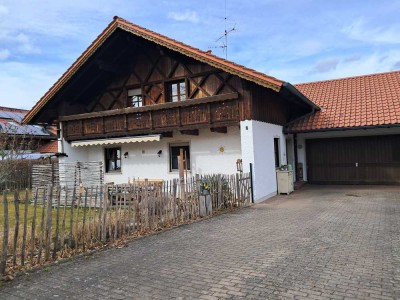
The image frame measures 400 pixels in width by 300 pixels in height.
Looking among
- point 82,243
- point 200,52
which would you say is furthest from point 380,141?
point 82,243

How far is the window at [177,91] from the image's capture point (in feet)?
55.1

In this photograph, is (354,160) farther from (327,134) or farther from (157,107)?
(157,107)

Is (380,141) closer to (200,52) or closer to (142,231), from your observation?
(200,52)

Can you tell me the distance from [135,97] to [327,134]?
983cm

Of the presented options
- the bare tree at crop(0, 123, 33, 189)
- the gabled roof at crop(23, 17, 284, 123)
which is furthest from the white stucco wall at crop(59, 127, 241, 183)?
the bare tree at crop(0, 123, 33, 189)

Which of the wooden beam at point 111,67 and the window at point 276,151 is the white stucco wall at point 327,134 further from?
the wooden beam at point 111,67

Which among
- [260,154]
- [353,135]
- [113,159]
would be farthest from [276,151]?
[113,159]

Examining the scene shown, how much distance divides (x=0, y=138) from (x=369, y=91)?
19.8 m

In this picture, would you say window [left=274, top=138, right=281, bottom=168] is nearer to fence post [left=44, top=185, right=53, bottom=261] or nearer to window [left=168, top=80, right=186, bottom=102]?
window [left=168, top=80, right=186, bottom=102]

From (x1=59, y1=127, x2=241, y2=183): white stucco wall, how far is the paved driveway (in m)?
5.70

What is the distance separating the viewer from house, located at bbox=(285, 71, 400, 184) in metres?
17.1

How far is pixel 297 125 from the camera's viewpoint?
18203 millimetres

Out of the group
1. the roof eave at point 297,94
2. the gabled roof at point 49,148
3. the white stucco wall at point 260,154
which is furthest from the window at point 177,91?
the gabled roof at point 49,148

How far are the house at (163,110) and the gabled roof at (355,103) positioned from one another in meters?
0.87
